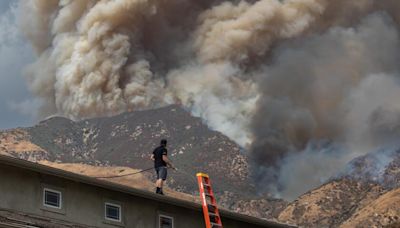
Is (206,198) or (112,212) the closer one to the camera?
(206,198)

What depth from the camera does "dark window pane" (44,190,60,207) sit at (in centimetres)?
2391

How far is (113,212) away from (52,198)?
7.07 ft

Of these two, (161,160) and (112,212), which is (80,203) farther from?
(161,160)

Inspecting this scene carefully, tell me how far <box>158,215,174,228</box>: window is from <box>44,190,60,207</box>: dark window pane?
3.69 m

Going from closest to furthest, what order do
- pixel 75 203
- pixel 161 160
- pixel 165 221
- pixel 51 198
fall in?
pixel 51 198 < pixel 75 203 < pixel 161 160 < pixel 165 221

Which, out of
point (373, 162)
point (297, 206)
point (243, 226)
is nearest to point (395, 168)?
point (373, 162)

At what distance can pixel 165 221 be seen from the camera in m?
26.9

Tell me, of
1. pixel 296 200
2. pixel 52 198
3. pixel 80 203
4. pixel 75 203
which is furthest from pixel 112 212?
pixel 296 200

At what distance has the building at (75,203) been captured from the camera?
23.1 m

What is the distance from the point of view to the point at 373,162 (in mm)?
175500

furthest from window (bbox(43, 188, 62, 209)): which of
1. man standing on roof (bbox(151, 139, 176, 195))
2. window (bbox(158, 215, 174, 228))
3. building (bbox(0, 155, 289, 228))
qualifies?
window (bbox(158, 215, 174, 228))

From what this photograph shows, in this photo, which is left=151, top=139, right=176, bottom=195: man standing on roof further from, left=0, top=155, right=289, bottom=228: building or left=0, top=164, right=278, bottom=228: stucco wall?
left=0, top=164, right=278, bottom=228: stucco wall

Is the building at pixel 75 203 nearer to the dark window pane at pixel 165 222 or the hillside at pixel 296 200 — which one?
the dark window pane at pixel 165 222

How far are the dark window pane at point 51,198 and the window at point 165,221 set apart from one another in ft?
12.1
